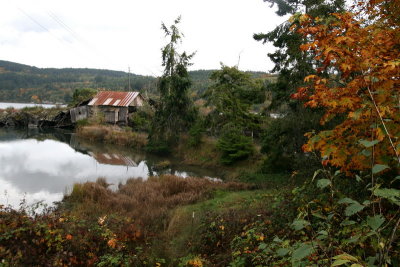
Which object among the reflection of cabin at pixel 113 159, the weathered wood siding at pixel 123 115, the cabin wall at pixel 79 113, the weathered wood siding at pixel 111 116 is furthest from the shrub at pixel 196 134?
the cabin wall at pixel 79 113

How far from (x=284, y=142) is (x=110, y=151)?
19.4 metres

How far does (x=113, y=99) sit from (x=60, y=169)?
2816 cm

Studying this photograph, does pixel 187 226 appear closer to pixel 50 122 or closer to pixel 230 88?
pixel 230 88

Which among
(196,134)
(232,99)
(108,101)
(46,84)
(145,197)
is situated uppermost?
(46,84)

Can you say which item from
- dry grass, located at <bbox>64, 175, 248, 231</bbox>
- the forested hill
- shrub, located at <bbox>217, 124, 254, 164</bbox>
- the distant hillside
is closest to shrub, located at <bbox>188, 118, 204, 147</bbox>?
shrub, located at <bbox>217, 124, 254, 164</bbox>

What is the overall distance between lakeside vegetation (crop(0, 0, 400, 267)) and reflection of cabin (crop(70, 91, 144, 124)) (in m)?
22.9

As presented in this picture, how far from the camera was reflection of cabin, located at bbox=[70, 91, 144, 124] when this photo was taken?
44.8m

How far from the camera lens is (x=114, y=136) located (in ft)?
108

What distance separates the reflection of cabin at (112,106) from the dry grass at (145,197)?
100 ft

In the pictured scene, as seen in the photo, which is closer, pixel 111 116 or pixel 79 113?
pixel 111 116

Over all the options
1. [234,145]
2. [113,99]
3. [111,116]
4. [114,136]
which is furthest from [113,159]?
[113,99]

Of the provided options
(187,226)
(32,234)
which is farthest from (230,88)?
(32,234)

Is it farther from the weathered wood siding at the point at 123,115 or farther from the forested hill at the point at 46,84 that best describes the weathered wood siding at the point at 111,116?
the forested hill at the point at 46,84

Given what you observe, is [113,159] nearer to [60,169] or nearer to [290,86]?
[60,169]
